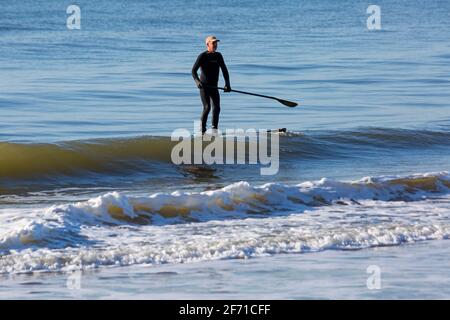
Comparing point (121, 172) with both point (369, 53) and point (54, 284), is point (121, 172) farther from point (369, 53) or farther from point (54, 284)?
point (369, 53)

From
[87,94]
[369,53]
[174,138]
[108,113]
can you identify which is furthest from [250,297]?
[369,53]

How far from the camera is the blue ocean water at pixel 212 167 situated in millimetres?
11086

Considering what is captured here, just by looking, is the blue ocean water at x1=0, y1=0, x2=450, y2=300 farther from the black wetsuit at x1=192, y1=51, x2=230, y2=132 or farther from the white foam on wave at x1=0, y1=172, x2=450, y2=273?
the black wetsuit at x1=192, y1=51, x2=230, y2=132

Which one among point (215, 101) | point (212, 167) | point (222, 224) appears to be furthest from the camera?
point (215, 101)

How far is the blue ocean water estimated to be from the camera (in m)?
11.1

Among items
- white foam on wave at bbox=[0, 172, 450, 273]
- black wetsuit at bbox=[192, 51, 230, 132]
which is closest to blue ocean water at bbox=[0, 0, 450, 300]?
white foam on wave at bbox=[0, 172, 450, 273]

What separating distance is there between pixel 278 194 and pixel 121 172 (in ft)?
11.6

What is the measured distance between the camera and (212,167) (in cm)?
1639

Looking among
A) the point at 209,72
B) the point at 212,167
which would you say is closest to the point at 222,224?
the point at 212,167

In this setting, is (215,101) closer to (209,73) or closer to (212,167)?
(209,73)

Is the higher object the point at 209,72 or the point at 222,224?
the point at 209,72

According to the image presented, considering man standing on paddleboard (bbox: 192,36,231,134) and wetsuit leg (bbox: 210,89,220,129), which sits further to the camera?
wetsuit leg (bbox: 210,89,220,129)

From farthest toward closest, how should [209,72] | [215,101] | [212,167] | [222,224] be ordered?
[215,101] < [209,72] < [212,167] < [222,224]

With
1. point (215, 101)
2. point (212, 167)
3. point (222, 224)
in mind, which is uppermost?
point (215, 101)
